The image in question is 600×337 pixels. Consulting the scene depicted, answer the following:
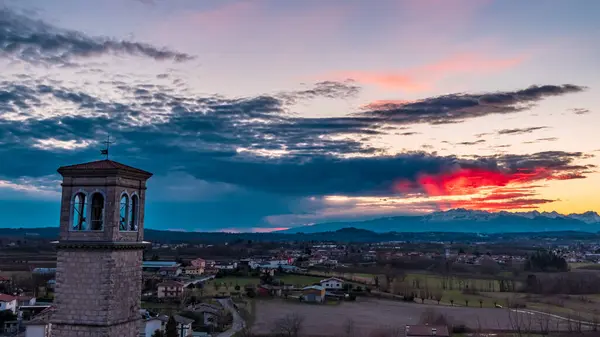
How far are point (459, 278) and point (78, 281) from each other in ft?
248

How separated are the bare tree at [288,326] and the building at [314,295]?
11358 millimetres

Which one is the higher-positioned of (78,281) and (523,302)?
(78,281)

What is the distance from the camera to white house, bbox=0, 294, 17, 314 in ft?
140

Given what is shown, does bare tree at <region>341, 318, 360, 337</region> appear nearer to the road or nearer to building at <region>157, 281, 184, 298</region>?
the road

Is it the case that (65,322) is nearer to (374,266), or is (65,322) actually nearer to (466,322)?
(466,322)

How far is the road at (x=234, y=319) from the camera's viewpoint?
4162 cm

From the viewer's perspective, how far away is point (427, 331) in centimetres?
3734

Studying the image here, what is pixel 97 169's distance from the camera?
13133 mm

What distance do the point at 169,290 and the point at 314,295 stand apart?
1425 cm

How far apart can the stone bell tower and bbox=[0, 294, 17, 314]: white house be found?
34.0m

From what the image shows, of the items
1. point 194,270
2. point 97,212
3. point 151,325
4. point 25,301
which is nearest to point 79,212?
point 97,212

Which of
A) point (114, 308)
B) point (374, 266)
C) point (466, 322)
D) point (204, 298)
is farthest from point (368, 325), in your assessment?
point (374, 266)

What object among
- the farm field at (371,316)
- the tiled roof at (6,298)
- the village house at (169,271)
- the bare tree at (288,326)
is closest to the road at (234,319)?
the farm field at (371,316)

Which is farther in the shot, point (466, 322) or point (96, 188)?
point (466, 322)
